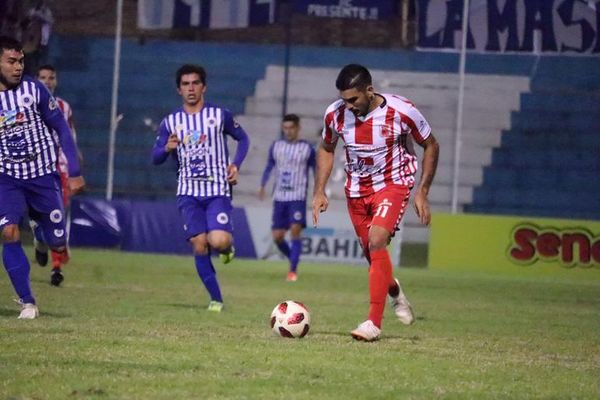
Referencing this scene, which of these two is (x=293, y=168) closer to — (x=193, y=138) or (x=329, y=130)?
(x=193, y=138)

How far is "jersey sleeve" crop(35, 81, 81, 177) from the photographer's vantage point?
10945 millimetres

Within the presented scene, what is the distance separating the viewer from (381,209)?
403 inches

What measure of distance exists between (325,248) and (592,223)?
462 centimetres

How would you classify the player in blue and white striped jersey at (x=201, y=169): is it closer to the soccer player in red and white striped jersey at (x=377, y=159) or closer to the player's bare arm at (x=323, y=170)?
the player's bare arm at (x=323, y=170)

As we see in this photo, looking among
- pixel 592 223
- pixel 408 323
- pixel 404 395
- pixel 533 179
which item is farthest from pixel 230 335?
pixel 533 179

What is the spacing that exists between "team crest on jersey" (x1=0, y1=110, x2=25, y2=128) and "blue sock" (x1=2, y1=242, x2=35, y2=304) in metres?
0.96

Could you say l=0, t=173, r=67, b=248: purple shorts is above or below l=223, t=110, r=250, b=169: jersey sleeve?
below

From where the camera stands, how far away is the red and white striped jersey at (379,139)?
407 inches

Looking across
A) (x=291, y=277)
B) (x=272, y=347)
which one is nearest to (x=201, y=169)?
(x=272, y=347)

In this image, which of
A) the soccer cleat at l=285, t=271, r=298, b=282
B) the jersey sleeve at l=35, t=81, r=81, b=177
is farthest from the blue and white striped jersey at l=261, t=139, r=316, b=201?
the jersey sleeve at l=35, t=81, r=81, b=177

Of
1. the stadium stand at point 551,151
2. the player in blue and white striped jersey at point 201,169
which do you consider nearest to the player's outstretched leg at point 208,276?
the player in blue and white striped jersey at point 201,169

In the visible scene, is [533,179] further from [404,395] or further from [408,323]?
[404,395]

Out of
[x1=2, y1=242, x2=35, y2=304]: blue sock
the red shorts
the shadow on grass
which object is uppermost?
the red shorts

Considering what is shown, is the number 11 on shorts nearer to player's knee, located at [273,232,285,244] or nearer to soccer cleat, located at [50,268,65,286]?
soccer cleat, located at [50,268,65,286]
